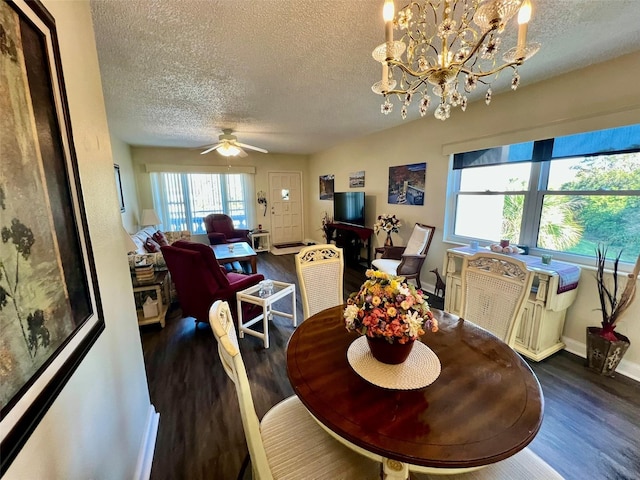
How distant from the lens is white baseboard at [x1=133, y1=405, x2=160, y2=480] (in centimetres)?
134

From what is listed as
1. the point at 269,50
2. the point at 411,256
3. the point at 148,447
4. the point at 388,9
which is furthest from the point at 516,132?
the point at 148,447

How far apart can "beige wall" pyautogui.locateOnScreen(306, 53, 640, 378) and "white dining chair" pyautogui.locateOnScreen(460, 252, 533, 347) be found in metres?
1.36

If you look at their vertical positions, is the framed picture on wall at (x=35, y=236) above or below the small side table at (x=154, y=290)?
A: above

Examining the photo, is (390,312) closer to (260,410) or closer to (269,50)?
(260,410)

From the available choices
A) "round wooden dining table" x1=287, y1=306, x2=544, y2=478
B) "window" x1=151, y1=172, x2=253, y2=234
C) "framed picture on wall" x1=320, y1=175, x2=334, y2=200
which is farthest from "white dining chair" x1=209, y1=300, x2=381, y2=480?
"window" x1=151, y1=172, x2=253, y2=234

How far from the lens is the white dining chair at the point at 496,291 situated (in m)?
1.52

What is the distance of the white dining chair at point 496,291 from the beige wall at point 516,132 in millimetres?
1365

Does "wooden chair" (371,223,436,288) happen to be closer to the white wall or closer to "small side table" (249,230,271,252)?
the white wall

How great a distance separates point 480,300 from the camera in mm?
1710

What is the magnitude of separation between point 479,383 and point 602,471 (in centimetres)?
116

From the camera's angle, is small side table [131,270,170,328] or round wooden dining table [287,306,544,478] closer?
round wooden dining table [287,306,544,478]

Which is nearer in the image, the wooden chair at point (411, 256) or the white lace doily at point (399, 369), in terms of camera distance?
the white lace doily at point (399, 369)

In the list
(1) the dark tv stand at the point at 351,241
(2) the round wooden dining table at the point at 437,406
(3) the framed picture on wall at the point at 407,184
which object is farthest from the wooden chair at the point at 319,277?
(1) the dark tv stand at the point at 351,241

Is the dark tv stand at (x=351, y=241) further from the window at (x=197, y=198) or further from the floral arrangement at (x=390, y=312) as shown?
the floral arrangement at (x=390, y=312)
